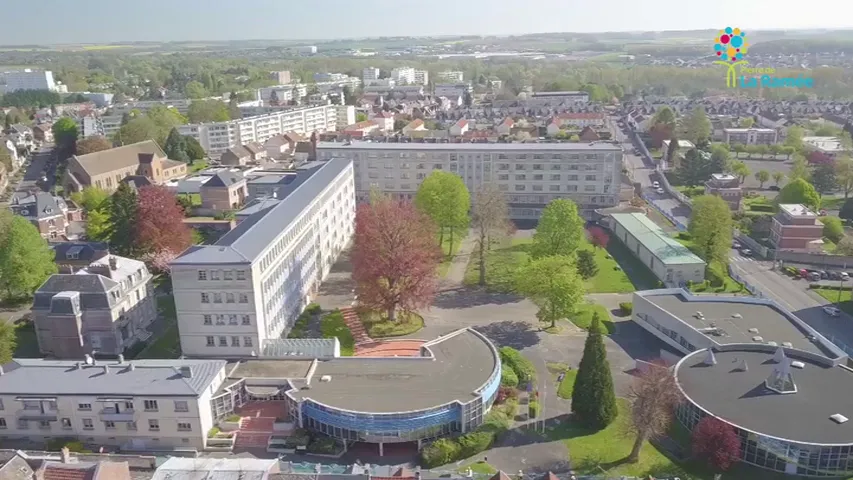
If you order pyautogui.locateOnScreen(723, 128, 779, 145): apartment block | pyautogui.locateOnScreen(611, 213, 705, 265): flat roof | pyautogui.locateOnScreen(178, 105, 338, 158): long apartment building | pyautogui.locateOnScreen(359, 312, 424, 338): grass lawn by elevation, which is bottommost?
pyautogui.locateOnScreen(359, 312, 424, 338): grass lawn

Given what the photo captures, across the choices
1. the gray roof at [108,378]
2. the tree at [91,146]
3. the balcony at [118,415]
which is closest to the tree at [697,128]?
the tree at [91,146]

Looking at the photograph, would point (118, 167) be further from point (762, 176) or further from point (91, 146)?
point (762, 176)

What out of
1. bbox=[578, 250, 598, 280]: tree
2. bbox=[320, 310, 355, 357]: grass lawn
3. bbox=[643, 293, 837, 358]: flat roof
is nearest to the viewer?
bbox=[643, 293, 837, 358]: flat roof

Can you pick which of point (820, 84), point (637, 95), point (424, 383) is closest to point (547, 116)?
point (637, 95)

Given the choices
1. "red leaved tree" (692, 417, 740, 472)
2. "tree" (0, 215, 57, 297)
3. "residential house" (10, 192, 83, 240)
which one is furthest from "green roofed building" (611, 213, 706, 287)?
"residential house" (10, 192, 83, 240)

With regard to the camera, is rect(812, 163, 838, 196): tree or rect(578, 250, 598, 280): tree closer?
rect(578, 250, 598, 280): tree

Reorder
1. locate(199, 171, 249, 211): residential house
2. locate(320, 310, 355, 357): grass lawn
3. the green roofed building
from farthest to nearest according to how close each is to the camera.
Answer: locate(199, 171, 249, 211): residential house < the green roofed building < locate(320, 310, 355, 357): grass lawn

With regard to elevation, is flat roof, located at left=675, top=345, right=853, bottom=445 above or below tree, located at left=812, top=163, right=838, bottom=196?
below

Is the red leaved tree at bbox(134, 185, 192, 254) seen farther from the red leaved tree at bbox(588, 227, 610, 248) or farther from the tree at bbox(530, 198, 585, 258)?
the red leaved tree at bbox(588, 227, 610, 248)
